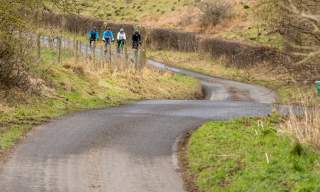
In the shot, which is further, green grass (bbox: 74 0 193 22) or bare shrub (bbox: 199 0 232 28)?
green grass (bbox: 74 0 193 22)

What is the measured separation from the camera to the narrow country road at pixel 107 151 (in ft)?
41.6

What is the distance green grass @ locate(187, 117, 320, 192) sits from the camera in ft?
36.4

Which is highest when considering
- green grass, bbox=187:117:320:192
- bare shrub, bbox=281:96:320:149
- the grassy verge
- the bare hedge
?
bare shrub, bbox=281:96:320:149

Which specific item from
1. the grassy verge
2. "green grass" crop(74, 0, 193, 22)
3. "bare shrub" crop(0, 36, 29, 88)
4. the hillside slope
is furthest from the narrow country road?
"green grass" crop(74, 0, 193, 22)

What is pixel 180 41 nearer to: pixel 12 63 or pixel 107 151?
pixel 12 63

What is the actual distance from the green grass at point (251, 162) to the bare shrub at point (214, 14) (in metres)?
44.9

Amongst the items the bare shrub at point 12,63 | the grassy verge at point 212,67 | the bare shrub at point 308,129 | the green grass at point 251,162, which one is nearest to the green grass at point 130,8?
the grassy verge at point 212,67

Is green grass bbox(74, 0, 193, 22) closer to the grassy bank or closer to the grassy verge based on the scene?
the grassy verge

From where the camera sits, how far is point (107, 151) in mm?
15727

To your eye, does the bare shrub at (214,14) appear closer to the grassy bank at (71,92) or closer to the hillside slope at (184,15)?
the hillside slope at (184,15)

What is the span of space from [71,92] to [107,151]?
10.1 m

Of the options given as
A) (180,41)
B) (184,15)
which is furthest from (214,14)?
(180,41)

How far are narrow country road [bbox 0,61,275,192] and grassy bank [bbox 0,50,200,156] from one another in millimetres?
758

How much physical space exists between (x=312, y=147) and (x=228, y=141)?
306 cm
